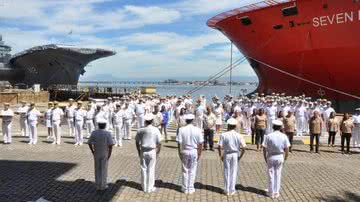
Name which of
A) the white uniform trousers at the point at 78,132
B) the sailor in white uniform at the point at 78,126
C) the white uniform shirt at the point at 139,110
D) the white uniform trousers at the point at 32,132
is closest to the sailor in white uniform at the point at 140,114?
the white uniform shirt at the point at 139,110

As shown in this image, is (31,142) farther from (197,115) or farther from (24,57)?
(24,57)

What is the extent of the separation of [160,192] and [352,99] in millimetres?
18601

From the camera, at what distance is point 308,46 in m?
24.4

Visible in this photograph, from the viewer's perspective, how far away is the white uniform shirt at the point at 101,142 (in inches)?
350

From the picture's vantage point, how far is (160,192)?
8812mm

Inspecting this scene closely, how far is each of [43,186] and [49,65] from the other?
5312 cm

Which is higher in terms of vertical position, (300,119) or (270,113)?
(270,113)

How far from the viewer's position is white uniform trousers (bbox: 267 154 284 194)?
8.59 metres

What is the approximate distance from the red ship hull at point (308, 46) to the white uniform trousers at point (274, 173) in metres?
15.6

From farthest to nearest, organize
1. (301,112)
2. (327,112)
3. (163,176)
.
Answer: (301,112) → (327,112) → (163,176)

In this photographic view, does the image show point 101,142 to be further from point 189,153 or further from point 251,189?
point 251,189

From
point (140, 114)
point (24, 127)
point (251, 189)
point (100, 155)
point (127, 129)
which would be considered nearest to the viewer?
point (100, 155)

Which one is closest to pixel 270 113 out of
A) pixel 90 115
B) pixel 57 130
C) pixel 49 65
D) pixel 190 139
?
pixel 90 115

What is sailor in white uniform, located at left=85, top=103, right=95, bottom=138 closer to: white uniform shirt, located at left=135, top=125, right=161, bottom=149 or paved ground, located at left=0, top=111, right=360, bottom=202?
paved ground, located at left=0, top=111, right=360, bottom=202
